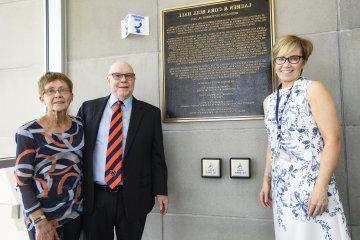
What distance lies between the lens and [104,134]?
2117 mm

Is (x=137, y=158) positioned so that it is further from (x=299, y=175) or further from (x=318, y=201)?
(x=318, y=201)

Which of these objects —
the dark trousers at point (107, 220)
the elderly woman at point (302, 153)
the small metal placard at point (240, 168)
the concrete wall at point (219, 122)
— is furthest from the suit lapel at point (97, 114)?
the elderly woman at point (302, 153)

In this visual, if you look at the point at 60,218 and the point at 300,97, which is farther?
the point at 60,218

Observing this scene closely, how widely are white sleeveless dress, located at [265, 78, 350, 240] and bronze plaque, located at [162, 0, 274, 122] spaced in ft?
1.95

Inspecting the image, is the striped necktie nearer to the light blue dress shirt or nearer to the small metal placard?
the light blue dress shirt

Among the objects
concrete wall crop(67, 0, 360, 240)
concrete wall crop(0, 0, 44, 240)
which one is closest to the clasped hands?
concrete wall crop(67, 0, 360, 240)

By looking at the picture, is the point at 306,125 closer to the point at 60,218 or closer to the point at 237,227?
the point at 237,227

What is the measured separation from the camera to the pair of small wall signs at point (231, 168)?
7.63 feet

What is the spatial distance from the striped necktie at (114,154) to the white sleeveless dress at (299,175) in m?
0.97

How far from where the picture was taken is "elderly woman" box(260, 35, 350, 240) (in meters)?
1.60

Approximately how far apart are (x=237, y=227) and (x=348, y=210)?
766 mm

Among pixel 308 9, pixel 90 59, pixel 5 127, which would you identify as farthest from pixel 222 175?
pixel 5 127

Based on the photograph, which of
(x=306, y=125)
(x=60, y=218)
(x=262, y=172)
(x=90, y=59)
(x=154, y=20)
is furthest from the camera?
(x=90, y=59)

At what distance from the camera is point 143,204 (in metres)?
2.07
